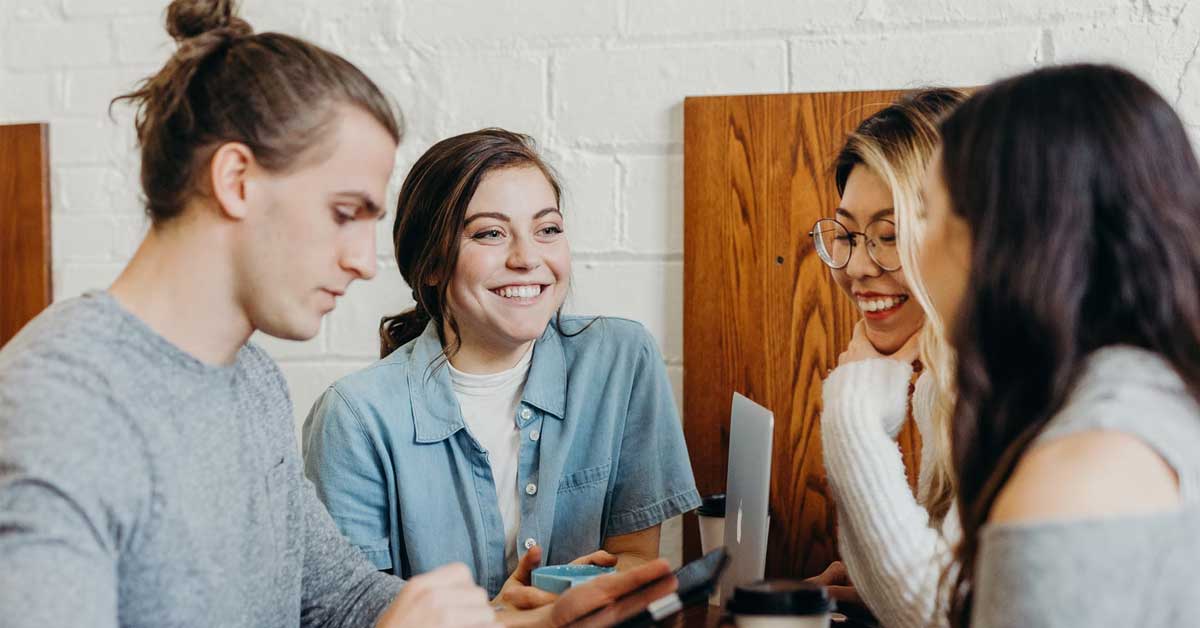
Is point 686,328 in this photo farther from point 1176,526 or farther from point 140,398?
point 1176,526

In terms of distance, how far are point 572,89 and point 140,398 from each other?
3.52 feet

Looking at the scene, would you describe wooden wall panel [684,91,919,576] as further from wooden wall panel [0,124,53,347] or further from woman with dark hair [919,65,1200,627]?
wooden wall panel [0,124,53,347]

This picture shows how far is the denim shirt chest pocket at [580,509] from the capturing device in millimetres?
1617

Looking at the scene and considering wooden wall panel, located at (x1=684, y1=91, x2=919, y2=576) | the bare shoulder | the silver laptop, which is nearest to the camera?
the bare shoulder

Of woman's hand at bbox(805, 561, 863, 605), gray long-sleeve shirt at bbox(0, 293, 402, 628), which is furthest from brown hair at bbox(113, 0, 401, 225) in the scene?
woman's hand at bbox(805, 561, 863, 605)

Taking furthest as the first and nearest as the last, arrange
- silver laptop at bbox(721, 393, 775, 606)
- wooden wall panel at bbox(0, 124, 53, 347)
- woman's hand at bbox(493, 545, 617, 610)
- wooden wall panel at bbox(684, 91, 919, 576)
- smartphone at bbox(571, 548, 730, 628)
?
wooden wall panel at bbox(0, 124, 53, 347) < wooden wall panel at bbox(684, 91, 919, 576) < woman's hand at bbox(493, 545, 617, 610) < silver laptop at bbox(721, 393, 775, 606) < smartphone at bbox(571, 548, 730, 628)

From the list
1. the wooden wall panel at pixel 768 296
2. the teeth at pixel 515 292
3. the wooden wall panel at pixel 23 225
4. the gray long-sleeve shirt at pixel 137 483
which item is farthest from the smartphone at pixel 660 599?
the wooden wall panel at pixel 23 225

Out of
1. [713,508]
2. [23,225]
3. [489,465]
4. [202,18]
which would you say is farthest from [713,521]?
[23,225]

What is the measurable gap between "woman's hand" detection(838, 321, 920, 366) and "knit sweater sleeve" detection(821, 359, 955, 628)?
0.17 feet

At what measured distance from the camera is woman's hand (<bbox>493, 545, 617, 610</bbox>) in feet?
4.11

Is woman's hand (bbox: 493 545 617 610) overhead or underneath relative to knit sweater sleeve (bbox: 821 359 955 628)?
underneath

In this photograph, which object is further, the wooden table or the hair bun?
the wooden table

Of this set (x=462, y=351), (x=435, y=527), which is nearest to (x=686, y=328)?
(x=462, y=351)

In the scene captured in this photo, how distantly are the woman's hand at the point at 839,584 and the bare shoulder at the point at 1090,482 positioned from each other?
2.36 ft
